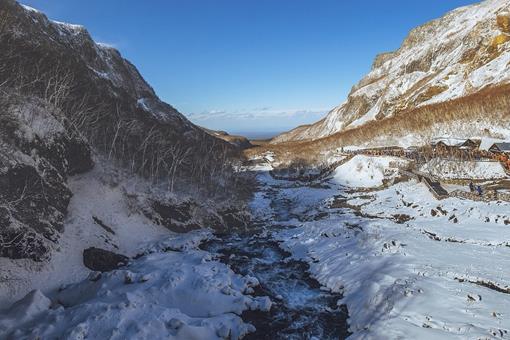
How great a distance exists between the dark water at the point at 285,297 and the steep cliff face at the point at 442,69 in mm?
85073

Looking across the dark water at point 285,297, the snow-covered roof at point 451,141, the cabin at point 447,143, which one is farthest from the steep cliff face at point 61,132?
the snow-covered roof at point 451,141

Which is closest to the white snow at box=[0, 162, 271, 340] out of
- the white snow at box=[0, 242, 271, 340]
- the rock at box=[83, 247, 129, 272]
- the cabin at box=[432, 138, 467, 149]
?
the white snow at box=[0, 242, 271, 340]

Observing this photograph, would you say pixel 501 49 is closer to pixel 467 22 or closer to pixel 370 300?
pixel 467 22

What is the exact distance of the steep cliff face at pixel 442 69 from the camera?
102688 mm

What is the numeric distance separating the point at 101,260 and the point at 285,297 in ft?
47.6

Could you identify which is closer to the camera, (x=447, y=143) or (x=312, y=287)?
(x=312, y=287)

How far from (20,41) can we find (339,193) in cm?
6065

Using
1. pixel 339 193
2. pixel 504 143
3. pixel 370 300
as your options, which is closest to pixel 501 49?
pixel 504 143

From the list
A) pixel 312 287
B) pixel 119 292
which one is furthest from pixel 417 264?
pixel 119 292

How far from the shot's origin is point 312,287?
84.4ft

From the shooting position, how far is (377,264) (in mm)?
25719

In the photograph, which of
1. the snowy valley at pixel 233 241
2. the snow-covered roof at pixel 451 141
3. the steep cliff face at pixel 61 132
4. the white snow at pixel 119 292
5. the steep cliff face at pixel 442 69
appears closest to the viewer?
the white snow at pixel 119 292

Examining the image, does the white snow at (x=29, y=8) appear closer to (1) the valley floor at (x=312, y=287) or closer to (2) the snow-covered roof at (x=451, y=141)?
(1) the valley floor at (x=312, y=287)

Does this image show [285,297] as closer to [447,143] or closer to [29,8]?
[447,143]
